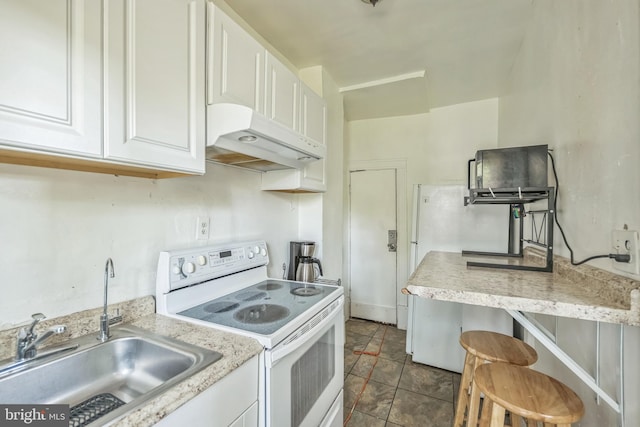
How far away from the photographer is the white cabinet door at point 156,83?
32.6 inches

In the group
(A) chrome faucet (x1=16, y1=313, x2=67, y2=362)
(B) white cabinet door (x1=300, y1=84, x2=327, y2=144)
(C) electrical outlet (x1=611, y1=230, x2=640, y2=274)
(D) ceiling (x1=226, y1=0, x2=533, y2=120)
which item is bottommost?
(A) chrome faucet (x1=16, y1=313, x2=67, y2=362)

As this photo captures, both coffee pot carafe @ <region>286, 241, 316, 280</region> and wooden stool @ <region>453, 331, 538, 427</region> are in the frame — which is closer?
wooden stool @ <region>453, 331, 538, 427</region>

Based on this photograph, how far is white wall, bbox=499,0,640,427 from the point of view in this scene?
820 millimetres

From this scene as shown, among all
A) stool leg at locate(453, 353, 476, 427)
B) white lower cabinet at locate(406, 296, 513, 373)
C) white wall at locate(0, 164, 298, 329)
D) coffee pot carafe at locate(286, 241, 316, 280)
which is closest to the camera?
white wall at locate(0, 164, 298, 329)

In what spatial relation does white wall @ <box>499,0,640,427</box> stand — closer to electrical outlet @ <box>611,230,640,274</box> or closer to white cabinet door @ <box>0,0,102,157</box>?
electrical outlet @ <box>611,230,640,274</box>

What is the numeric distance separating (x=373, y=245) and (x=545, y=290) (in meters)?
2.51

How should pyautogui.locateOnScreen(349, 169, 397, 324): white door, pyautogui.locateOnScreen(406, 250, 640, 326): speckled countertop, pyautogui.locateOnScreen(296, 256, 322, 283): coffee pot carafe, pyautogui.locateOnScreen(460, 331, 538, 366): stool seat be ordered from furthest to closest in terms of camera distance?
1. pyautogui.locateOnScreen(349, 169, 397, 324): white door
2. pyautogui.locateOnScreen(296, 256, 322, 283): coffee pot carafe
3. pyautogui.locateOnScreen(460, 331, 538, 366): stool seat
4. pyautogui.locateOnScreen(406, 250, 640, 326): speckled countertop

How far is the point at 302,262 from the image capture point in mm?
2039

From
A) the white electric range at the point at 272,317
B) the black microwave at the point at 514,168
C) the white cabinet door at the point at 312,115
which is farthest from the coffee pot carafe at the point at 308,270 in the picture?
the black microwave at the point at 514,168

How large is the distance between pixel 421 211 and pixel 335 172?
2.90ft

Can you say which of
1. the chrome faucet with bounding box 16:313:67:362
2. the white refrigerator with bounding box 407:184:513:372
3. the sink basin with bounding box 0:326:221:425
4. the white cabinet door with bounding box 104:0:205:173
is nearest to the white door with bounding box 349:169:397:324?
the white refrigerator with bounding box 407:184:513:372

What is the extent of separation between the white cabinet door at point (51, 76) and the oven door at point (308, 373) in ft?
2.92

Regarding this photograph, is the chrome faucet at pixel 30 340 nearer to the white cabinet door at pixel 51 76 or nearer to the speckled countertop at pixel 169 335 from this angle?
the speckled countertop at pixel 169 335

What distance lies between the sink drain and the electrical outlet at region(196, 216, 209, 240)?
0.74 meters
